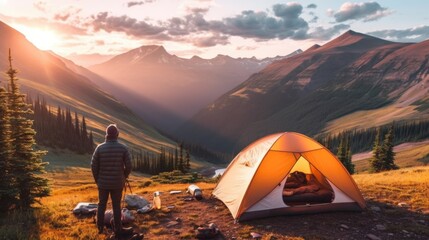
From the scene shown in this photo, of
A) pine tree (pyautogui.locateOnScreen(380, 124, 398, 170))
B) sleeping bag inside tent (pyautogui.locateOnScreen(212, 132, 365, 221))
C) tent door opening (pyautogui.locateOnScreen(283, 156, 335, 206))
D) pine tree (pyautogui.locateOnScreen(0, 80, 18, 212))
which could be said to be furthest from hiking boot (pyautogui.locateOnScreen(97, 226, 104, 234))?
pine tree (pyautogui.locateOnScreen(380, 124, 398, 170))

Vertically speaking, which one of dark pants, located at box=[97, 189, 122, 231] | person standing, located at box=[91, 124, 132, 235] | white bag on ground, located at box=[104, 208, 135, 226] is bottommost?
white bag on ground, located at box=[104, 208, 135, 226]

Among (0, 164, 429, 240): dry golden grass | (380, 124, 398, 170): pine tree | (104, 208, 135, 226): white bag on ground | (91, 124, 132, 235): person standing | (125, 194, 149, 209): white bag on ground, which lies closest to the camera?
(91, 124, 132, 235): person standing

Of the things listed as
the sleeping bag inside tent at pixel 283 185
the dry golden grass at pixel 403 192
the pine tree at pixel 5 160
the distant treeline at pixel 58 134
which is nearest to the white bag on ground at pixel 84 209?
the pine tree at pixel 5 160

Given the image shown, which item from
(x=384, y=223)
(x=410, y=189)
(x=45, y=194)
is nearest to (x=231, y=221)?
(x=384, y=223)

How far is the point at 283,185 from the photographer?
16.5m

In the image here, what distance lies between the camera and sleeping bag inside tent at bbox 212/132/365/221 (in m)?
15.9

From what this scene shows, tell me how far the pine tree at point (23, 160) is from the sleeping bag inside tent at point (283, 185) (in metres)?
9.22

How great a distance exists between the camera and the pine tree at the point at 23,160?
15.6 meters

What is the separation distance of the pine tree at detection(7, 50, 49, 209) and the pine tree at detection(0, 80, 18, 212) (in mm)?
294

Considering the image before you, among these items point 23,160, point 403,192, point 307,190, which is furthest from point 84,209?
point 403,192

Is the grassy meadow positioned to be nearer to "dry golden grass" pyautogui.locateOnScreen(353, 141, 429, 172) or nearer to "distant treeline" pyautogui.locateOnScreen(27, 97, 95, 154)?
"distant treeline" pyautogui.locateOnScreen(27, 97, 95, 154)

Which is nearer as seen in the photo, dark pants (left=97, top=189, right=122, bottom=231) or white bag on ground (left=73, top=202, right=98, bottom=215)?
dark pants (left=97, top=189, right=122, bottom=231)

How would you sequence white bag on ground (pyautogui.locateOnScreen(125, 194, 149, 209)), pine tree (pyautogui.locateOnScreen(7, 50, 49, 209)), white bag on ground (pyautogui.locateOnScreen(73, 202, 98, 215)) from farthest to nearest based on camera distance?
1. white bag on ground (pyautogui.locateOnScreen(125, 194, 149, 209))
2. white bag on ground (pyautogui.locateOnScreen(73, 202, 98, 215))
3. pine tree (pyautogui.locateOnScreen(7, 50, 49, 209))

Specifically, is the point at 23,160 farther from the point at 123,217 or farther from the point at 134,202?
the point at 134,202
